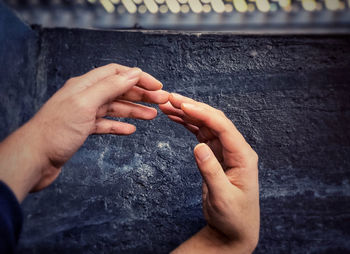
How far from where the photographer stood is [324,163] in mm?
992

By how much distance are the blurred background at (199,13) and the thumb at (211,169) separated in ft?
1.48

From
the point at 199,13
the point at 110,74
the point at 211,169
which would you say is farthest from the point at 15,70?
the point at 211,169

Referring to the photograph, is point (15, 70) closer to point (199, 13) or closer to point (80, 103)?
point (80, 103)

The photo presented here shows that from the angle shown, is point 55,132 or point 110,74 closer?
point 55,132

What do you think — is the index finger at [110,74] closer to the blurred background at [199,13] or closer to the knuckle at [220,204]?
the blurred background at [199,13]

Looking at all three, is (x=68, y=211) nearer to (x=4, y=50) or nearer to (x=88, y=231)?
(x=88, y=231)

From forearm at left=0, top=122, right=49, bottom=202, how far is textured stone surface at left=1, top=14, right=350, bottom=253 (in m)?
0.35

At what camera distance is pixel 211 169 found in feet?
2.14

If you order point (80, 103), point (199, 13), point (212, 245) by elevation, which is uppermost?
point (199, 13)

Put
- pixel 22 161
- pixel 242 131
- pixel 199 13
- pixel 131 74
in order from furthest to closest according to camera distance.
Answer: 1. pixel 242 131
2. pixel 199 13
3. pixel 131 74
4. pixel 22 161

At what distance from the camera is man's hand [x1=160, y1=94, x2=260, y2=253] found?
0.66 meters

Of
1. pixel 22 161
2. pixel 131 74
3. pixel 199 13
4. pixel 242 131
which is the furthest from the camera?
pixel 242 131

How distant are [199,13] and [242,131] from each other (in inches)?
18.3

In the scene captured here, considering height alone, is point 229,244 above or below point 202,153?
below
